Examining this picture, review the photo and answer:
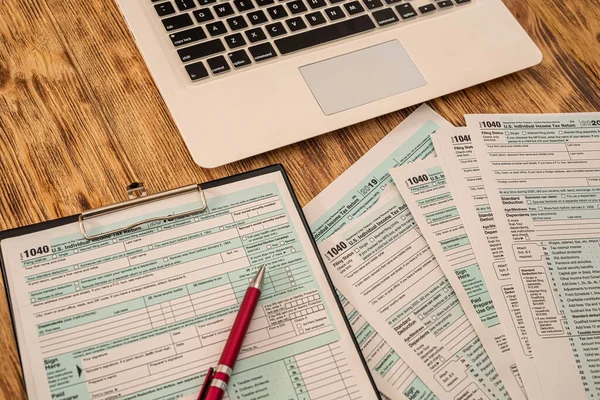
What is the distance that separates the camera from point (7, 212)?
56cm

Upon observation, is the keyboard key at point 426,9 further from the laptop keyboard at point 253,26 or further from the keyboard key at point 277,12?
the keyboard key at point 277,12

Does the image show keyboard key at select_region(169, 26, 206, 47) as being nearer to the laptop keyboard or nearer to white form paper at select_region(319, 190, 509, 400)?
the laptop keyboard

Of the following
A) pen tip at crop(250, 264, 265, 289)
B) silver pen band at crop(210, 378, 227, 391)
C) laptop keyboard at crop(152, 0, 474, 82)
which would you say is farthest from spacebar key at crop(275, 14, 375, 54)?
silver pen band at crop(210, 378, 227, 391)

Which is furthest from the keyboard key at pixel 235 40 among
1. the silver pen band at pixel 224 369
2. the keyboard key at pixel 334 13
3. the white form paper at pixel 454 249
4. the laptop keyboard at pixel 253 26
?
the silver pen band at pixel 224 369

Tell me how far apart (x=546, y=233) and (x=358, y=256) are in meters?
0.21

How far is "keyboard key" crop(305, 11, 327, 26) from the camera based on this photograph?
2.23 feet

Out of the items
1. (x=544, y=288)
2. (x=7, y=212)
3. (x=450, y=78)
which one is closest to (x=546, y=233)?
(x=544, y=288)

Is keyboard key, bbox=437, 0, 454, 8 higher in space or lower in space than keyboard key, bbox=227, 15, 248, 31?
lower

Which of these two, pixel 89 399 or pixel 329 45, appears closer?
pixel 89 399

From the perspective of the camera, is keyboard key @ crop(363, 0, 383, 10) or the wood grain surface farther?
keyboard key @ crop(363, 0, 383, 10)

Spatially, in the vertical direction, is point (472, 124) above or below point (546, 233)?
above

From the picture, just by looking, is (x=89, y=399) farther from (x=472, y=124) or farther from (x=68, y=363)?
(x=472, y=124)

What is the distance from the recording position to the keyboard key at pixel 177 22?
25.4 inches

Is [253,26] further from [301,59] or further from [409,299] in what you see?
[409,299]
